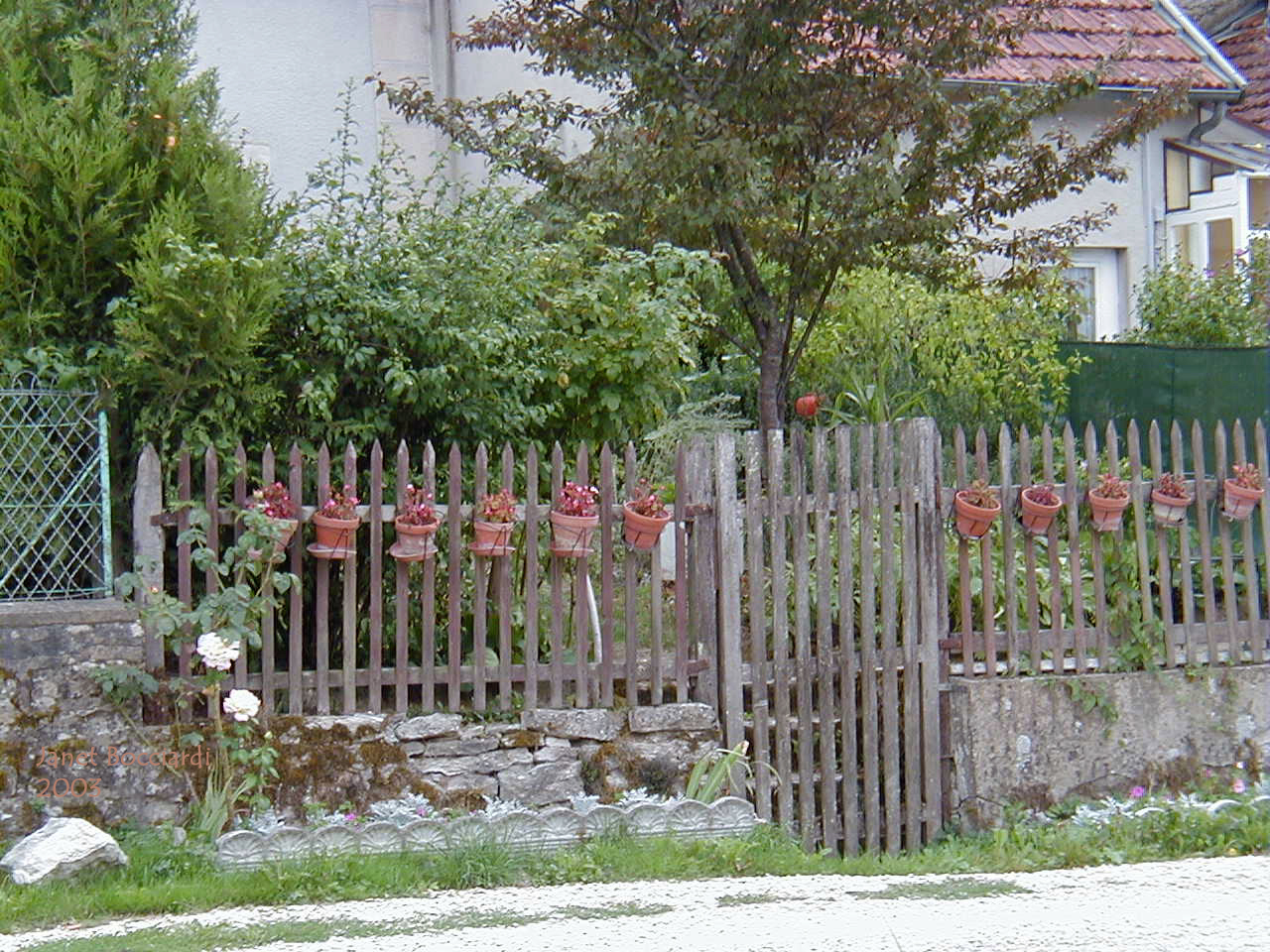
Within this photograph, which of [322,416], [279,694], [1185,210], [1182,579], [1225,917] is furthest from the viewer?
[1185,210]

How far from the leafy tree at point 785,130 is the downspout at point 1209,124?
4919 mm

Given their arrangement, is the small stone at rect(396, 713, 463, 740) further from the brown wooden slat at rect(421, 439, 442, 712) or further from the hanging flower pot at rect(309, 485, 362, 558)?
→ the hanging flower pot at rect(309, 485, 362, 558)

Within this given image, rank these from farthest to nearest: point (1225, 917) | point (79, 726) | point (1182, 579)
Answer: point (1182, 579)
point (79, 726)
point (1225, 917)

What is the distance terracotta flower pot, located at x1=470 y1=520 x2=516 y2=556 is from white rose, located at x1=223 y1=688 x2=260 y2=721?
116 centimetres

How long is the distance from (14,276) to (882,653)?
4327 mm

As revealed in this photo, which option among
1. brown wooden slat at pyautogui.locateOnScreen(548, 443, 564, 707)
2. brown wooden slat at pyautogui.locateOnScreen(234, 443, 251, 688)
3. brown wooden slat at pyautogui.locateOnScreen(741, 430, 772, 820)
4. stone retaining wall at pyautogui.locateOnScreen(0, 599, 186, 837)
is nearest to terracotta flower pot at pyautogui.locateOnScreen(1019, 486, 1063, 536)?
brown wooden slat at pyautogui.locateOnScreen(741, 430, 772, 820)

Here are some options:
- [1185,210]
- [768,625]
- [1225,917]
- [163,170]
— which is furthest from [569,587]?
[1185,210]

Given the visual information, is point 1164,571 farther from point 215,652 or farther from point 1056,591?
point 215,652

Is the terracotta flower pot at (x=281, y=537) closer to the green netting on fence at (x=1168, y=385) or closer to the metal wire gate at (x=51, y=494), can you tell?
the metal wire gate at (x=51, y=494)

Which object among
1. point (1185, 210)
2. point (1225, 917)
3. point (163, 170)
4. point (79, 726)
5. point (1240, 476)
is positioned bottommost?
point (1225, 917)

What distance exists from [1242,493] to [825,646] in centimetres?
245

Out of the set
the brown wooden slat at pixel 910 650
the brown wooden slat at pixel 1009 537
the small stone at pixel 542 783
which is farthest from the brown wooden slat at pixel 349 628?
the brown wooden slat at pixel 1009 537

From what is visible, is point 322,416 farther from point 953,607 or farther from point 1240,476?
point 1240,476

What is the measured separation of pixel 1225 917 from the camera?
517cm
